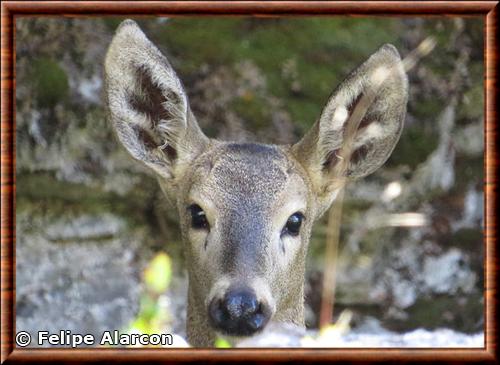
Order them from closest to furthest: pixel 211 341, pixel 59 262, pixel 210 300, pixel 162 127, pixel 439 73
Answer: pixel 210 300 < pixel 211 341 < pixel 162 127 < pixel 59 262 < pixel 439 73

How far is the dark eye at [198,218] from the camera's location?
19.0ft

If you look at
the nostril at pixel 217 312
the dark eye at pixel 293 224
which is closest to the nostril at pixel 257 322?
the nostril at pixel 217 312

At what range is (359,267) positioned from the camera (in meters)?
9.91

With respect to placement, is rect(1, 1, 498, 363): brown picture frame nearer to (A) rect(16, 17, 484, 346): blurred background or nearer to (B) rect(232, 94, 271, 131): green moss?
(A) rect(16, 17, 484, 346): blurred background

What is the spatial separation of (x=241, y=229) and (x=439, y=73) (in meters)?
5.28

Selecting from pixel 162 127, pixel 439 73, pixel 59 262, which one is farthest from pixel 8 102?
pixel 439 73

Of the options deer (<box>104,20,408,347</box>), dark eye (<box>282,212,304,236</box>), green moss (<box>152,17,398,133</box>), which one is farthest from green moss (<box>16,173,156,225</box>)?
dark eye (<box>282,212,304,236</box>)

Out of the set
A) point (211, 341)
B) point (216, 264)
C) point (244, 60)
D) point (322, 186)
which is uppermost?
point (244, 60)

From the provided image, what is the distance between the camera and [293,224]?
5.86 metres

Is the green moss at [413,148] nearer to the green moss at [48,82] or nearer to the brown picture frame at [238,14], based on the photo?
the green moss at [48,82]

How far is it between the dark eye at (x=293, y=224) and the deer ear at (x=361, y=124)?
14.5 inches

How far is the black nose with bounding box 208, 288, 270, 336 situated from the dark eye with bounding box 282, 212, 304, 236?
0.62 meters

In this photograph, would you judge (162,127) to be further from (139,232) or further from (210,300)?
(139,232)

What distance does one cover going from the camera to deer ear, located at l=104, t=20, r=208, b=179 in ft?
19.5
